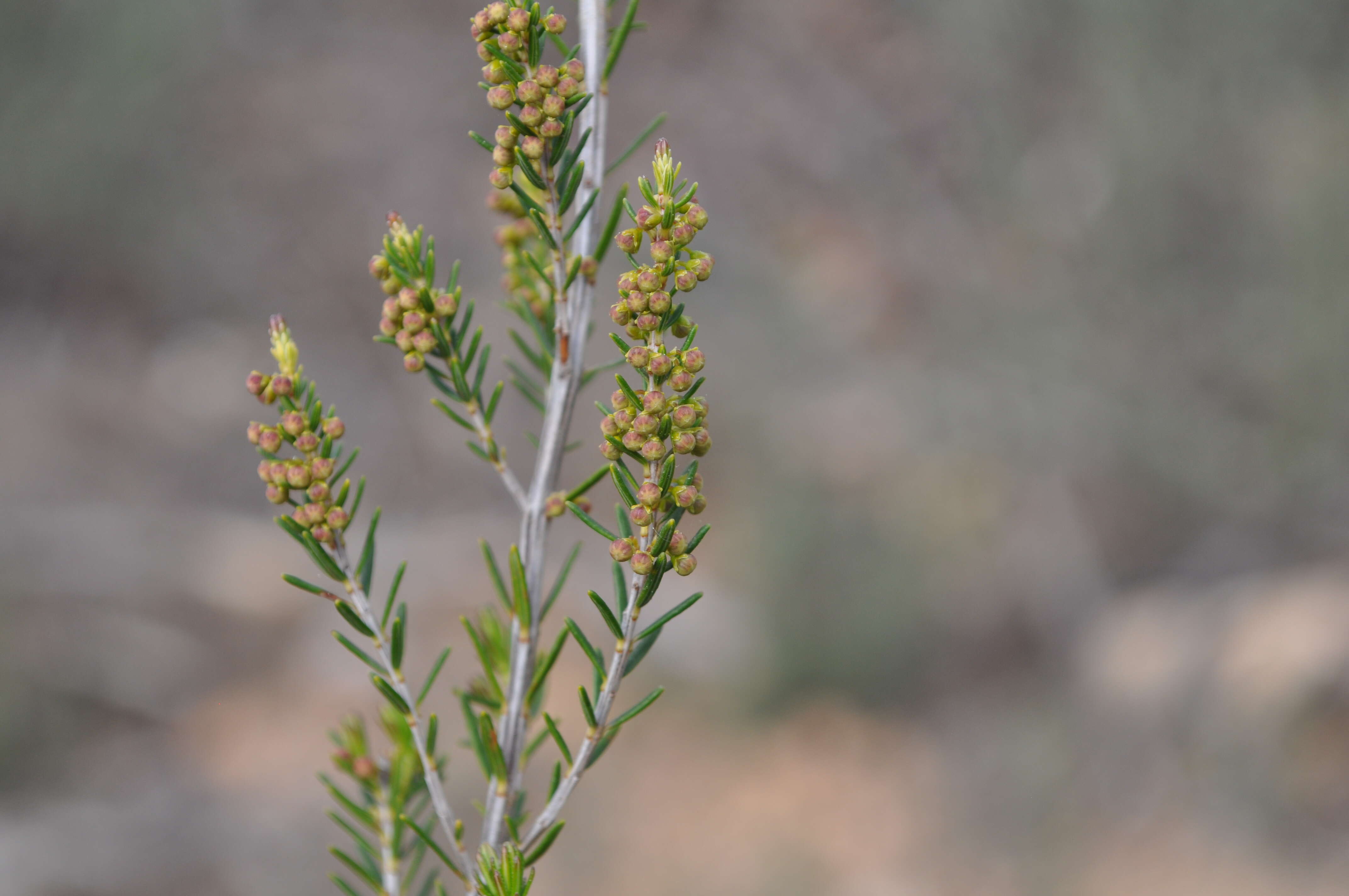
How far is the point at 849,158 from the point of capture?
7.93 meters

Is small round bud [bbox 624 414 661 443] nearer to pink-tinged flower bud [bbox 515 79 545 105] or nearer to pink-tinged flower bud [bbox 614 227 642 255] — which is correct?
pink-tinged flower bud [bbox 614 227 642 255]

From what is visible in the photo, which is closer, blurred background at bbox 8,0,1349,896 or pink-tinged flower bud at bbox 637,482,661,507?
pink-tinged flower bud at bbox 637,482,661,507

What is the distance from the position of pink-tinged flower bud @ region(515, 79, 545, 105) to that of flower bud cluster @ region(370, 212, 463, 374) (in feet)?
0.45

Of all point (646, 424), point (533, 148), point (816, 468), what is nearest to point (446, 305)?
point (533, 148)

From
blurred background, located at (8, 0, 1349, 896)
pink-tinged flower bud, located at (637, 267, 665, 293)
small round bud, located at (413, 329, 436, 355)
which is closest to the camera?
pink-tinged flower bud, located at (637, 267, 665, 293)

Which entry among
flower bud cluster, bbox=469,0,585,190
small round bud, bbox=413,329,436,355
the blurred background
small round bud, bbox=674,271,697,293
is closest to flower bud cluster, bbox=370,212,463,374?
small round bud, bbox=413,329,436,355

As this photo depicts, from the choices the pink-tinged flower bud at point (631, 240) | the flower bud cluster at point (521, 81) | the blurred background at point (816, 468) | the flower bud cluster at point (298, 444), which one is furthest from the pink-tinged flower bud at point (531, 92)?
the blurred background at point (816, 468)

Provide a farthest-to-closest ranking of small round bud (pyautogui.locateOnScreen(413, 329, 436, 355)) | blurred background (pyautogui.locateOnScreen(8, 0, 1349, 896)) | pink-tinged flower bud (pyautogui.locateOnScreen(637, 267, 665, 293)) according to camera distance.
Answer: blurred background (pyautogui.locateOnScreen(8, 0, 1349, 896)) < small round bud (pyautogui.locateOnScreen(413, 329, 436, 355)) < pink-tinged flower bud (pyautogui.locateOnScreen(637, 267, 665, 293))

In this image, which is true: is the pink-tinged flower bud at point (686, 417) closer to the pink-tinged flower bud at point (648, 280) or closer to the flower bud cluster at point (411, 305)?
the pink-tinged flower bud at point (648, 280)

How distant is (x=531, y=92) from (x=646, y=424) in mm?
269

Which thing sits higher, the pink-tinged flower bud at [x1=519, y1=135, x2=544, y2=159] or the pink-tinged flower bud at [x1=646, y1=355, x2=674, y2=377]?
the pink-tinged flower bud at [x1=519, y1=135, x2=544, y2=159]

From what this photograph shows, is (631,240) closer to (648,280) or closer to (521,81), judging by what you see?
(648,280)

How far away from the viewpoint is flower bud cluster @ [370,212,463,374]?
673 millimetres

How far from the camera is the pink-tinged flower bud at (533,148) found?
0.62 metres
